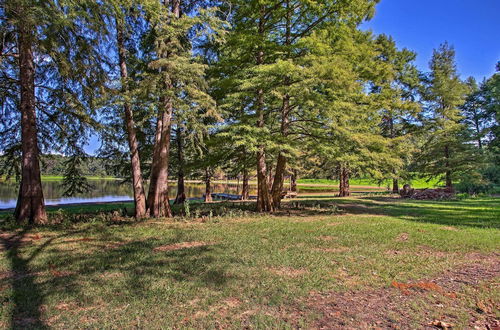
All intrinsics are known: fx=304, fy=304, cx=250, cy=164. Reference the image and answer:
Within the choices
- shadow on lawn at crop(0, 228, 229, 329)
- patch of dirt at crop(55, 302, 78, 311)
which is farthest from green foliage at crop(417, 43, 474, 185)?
patch of dirt at crop(55, 302, 78, 311)

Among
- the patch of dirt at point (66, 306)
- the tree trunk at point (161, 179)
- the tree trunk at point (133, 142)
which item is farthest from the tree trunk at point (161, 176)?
the patch of dirt at point (66, 306)

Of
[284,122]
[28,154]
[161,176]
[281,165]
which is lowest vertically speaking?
[161,176]

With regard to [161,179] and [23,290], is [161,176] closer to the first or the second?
[161,179]

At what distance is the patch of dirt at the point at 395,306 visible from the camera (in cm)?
317

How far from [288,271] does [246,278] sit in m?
0.74

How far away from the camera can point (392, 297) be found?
12.5 feet

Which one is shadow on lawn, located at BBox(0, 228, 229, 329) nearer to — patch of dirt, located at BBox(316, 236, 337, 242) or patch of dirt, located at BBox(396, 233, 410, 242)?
patch of dirt, located at BBox(316, 236, 337, 242)

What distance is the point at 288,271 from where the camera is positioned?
4.73 meters

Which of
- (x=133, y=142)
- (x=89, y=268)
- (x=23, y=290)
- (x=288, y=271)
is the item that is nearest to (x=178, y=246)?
(x=89, y=268)

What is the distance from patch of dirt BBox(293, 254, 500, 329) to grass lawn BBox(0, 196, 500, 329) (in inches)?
0.5

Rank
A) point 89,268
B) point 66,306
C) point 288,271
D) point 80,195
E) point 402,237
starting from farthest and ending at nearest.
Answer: point 80,195
point 402,237
point 89,268
point 288,271
point 66,306

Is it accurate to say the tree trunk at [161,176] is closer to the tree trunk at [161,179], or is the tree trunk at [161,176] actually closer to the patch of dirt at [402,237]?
the tree trunk at [161,179]

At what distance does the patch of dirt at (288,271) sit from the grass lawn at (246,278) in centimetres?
2

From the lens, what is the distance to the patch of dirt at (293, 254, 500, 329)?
3168 millimetres
